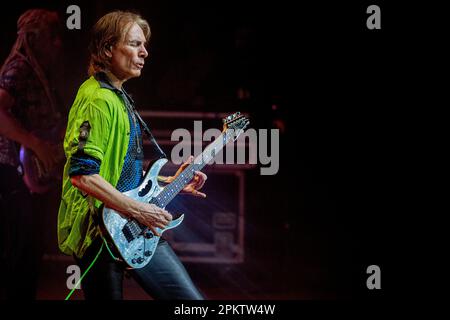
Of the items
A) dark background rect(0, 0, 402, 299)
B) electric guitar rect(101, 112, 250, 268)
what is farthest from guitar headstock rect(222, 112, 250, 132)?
dark background rect(0, 0, 402, 299)

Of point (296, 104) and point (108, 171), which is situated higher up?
point (296, 104)

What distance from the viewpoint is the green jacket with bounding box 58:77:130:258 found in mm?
2482

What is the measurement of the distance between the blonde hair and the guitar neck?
62cm

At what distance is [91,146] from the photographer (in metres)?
2.45

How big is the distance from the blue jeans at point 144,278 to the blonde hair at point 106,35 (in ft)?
2.62

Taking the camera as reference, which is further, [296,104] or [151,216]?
[296,104]

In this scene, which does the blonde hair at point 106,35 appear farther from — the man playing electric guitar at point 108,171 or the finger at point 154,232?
the finger at point 154,232

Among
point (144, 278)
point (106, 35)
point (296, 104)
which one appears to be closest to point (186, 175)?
point (144, 278)

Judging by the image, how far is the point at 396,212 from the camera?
532 centimetres

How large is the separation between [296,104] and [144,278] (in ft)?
10.8

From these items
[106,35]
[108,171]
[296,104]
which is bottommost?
[108,171]

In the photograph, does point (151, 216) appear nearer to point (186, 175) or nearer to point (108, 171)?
point (108, 171)

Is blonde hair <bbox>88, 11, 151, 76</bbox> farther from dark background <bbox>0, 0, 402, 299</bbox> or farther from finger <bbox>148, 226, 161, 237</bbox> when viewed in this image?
dark background <bbox>0, 0, 402, 299</bbox>
